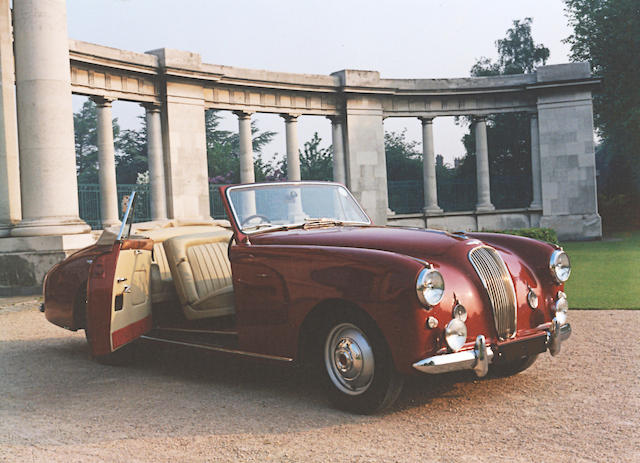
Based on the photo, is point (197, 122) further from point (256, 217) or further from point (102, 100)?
point (256, 217)

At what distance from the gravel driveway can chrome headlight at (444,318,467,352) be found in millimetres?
640

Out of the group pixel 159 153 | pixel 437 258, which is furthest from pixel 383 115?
pixel 437 258

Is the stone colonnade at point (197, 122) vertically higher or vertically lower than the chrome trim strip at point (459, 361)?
higher

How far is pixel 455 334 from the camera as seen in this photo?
5332 millimetres

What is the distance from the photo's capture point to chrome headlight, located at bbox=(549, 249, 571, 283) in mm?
6477

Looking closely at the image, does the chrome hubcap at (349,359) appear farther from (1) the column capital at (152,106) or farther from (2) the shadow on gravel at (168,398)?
(1) the column capital at (152,106)

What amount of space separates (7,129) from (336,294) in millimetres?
15137

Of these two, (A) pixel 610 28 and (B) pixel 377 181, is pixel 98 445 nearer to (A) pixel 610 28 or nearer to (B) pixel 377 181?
(B) pixel 377 181

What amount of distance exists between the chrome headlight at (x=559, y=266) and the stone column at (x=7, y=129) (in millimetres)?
15295

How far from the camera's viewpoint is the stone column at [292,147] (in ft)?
93.5

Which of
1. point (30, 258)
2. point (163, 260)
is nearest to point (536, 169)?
point (30, 258)

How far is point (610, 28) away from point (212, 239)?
40.1 metres

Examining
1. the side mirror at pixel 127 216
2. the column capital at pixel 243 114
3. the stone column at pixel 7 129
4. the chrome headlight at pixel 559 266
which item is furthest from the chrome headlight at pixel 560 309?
the column capital at pixel 243 114

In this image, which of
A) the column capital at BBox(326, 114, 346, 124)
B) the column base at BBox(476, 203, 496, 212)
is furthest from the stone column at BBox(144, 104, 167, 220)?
the column base at BBox(476, 203, 496, 212)
